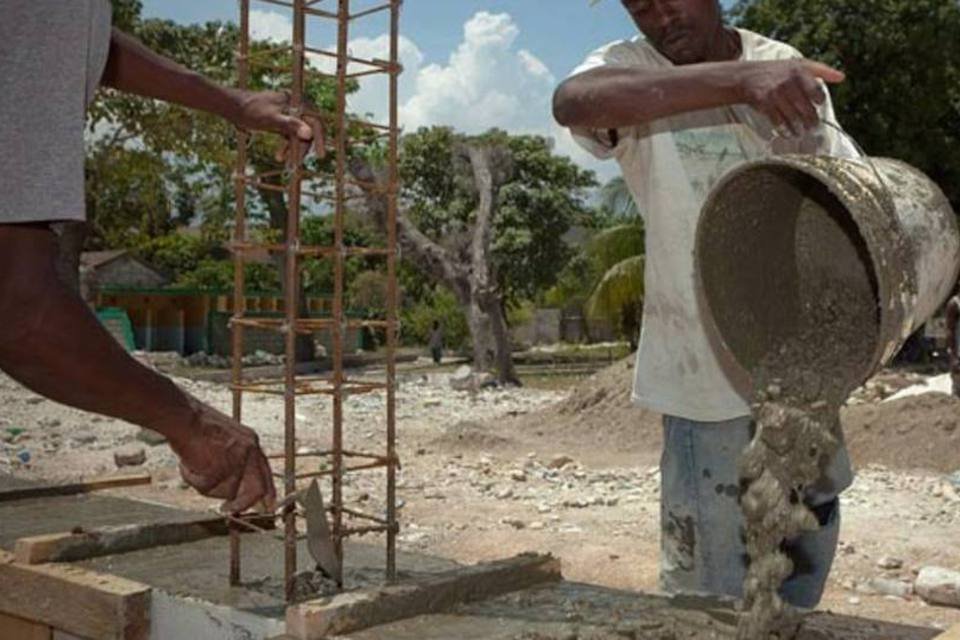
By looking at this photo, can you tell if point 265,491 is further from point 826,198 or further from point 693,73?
point 826,198

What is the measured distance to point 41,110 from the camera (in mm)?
1661

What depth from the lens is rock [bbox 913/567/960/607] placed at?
16.3 feet

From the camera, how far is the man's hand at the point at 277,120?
2.66m

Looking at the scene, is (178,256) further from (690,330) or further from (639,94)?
(639,94)

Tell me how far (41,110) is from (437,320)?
26.9 meters

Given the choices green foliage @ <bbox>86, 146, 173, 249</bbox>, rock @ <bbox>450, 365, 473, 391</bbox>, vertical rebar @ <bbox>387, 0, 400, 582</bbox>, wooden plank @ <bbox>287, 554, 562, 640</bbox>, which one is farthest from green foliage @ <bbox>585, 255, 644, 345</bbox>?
wooden plank @ <bbox>287, 554, 562, 640</bbox>

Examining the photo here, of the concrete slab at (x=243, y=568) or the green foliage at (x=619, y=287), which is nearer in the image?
the concrete slab at (x=243, y=568)

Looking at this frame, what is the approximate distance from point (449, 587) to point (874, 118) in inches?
759

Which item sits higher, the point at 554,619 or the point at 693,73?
the point at 693,73

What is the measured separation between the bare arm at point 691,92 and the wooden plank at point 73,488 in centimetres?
239

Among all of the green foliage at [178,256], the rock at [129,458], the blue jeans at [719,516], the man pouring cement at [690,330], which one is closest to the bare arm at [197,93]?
the man pouring cement at [690,330]

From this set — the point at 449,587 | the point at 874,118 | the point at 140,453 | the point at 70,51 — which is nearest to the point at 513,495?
the point at 140,453

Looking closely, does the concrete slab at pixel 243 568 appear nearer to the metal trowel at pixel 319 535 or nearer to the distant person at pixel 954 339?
the metal trowel at pixel 319 535

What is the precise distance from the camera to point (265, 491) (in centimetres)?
206
